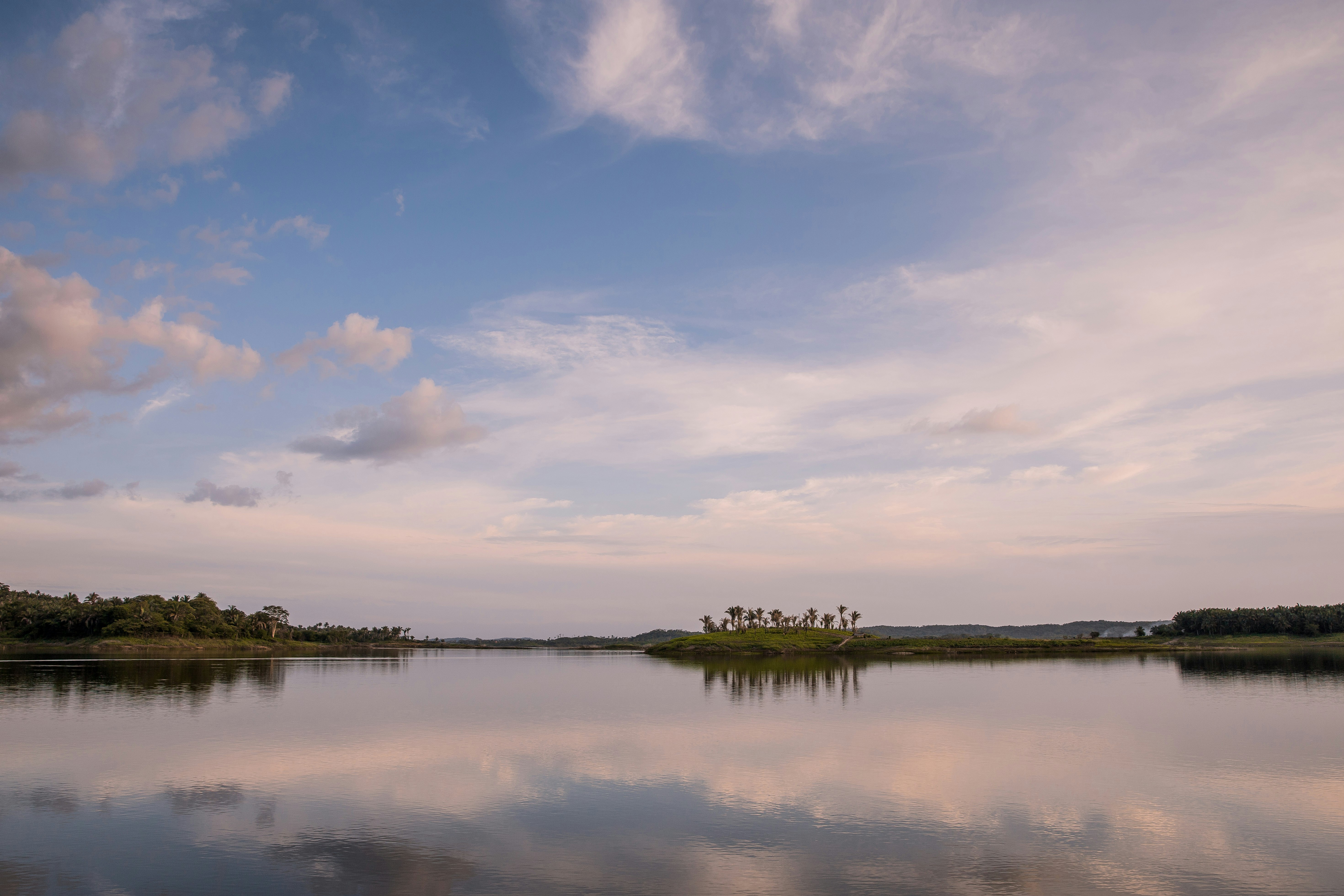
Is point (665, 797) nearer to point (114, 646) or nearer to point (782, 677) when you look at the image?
point (782, 677)

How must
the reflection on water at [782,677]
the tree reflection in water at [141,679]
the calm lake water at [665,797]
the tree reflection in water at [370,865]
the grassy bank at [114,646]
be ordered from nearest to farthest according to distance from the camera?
the tree reflection in water at [370,865]
the calm lake water at [665,797]
the tree reflection in water at [141,679]
the reflection on water at [782,677]
the grassy bank at [114,646]

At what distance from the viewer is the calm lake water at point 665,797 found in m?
22.4

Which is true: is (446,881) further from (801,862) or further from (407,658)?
(407,658)

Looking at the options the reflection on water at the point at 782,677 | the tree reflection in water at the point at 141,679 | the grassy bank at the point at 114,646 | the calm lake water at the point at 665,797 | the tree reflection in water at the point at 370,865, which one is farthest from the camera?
the grassy bank at the point at 114,646

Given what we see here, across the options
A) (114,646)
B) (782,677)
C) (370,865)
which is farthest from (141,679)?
(114,646)

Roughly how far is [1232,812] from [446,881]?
29615 mm

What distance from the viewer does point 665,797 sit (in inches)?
1259

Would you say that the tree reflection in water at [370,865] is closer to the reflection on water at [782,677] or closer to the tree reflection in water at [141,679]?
the tree reflection in water at [141,679]

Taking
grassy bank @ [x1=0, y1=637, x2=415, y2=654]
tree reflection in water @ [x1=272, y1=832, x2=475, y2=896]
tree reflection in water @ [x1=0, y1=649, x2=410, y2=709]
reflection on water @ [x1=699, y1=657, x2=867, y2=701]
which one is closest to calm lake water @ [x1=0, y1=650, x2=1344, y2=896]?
tree reflection in water @ [x1=272, y1=832, x2=475, y2=896]

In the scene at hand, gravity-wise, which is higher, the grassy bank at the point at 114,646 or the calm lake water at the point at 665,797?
the calm lake water at the point at 665,797

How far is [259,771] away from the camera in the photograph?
1430 inches

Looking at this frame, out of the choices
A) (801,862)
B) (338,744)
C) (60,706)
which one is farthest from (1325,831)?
(60,706)

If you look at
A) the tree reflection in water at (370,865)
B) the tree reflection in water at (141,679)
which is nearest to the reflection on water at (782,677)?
the tree reflection in water at (141,679)

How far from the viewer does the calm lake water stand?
22375 mm
